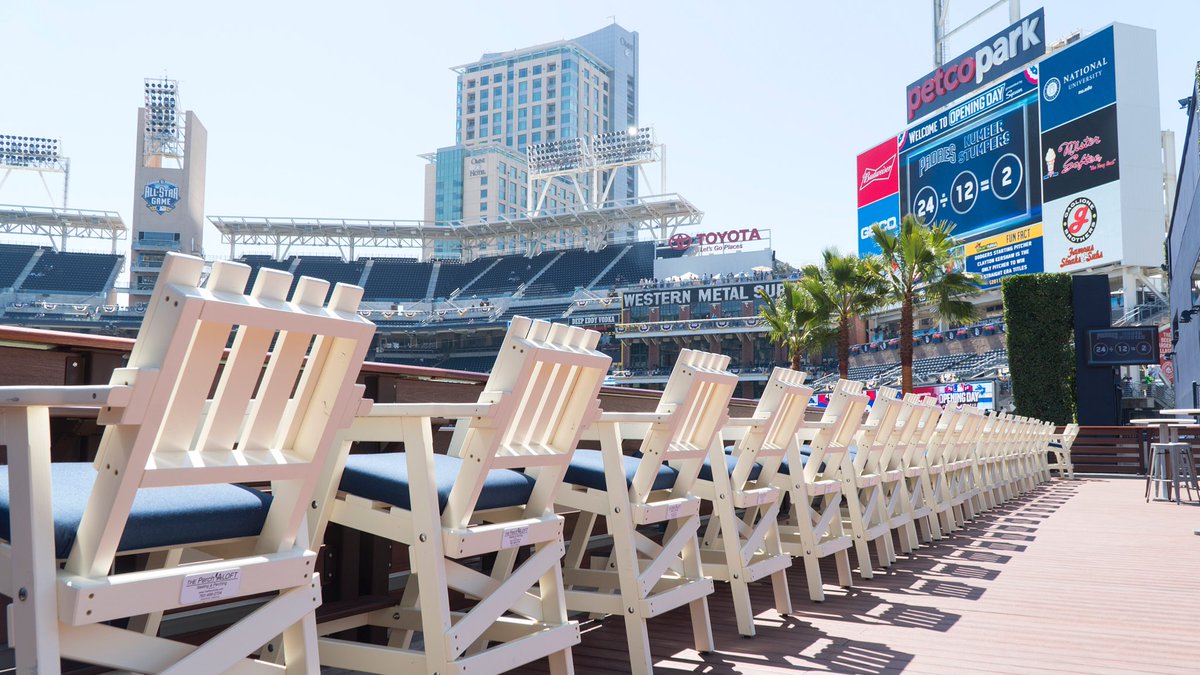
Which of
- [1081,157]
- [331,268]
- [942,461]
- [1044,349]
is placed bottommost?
[942,461]

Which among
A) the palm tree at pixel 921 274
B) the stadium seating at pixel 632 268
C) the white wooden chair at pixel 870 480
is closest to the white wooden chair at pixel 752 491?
the white wooden chair at pixel 870 480

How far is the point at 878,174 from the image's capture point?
3972 cm

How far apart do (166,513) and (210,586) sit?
147mm

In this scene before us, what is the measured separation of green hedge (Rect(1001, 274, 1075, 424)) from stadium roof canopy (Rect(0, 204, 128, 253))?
5765cm

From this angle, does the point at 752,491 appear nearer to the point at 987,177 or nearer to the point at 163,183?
the point at 987,177

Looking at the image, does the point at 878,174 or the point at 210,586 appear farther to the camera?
the point at 878,174

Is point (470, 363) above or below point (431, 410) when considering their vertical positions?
above

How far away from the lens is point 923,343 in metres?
41.5

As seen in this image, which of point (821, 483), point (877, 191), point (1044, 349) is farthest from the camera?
point (877, 191)

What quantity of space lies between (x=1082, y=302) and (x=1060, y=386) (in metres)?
2.01

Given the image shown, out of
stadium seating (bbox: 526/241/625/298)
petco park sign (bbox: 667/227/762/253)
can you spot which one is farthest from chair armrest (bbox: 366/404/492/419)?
petco park sign (bbox: 667/227/762/253)

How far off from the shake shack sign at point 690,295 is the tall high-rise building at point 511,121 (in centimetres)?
5844

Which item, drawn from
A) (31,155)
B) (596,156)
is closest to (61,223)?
(31,155)

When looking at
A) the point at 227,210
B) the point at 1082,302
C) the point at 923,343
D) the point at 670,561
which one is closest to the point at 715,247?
the point at 923,343
